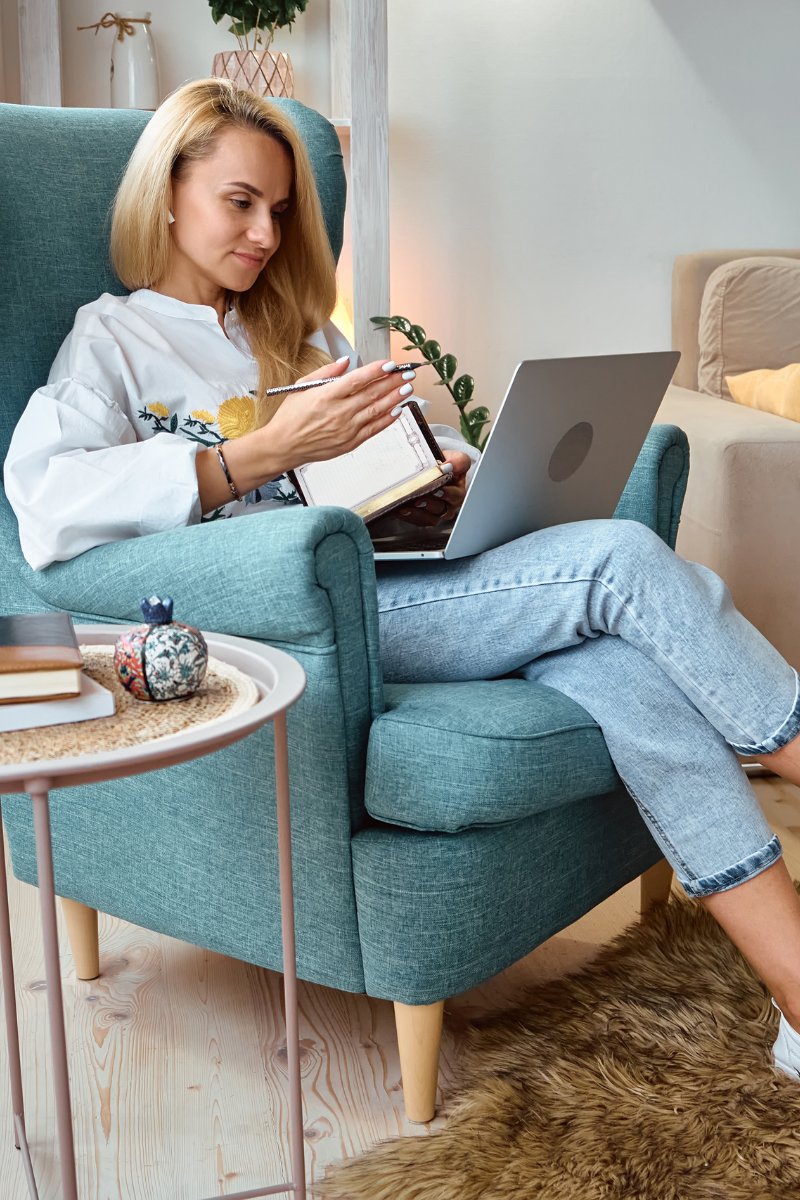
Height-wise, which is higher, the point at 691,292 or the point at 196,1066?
the point at 691,292

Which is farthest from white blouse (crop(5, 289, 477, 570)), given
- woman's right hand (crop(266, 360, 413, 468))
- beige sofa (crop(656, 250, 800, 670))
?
beige sofa (crop(656, 250, 800, 670))

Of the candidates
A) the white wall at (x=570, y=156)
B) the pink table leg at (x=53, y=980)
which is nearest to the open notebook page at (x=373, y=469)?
the pink table leg at (x=53, y=980)

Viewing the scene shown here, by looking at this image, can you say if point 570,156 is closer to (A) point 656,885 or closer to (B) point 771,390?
(B) point 771,390

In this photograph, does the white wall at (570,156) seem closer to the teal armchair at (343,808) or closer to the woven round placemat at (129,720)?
the teal armchair at (343,808)

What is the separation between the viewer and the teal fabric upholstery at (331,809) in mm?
1036

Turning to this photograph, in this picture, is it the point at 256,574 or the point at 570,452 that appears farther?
the point at 570,452

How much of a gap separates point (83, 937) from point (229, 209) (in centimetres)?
94

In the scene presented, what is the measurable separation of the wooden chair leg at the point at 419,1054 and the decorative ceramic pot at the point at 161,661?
465 mm

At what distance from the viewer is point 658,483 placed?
4.87ft

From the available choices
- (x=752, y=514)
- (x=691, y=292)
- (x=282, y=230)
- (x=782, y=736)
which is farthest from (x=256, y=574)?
(x=691, y=292)

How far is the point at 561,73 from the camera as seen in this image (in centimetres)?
273

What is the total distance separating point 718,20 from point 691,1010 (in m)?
2.43

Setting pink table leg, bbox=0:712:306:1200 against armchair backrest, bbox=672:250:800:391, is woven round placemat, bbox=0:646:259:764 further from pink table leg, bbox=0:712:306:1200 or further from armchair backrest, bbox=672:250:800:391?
armchair backrest, bbox=672:250:800:391

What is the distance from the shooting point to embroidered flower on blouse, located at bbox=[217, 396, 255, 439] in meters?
1.41
